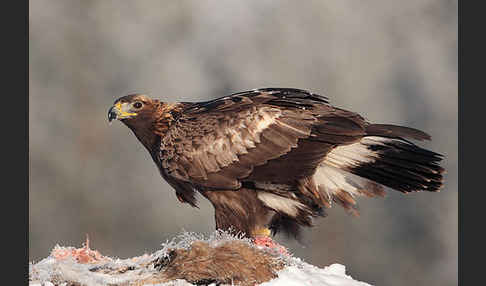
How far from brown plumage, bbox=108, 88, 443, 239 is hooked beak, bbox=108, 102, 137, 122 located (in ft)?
1.82

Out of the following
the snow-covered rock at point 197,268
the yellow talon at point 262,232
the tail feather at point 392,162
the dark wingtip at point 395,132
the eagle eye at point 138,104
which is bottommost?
the snow-covered rock at point 197,268

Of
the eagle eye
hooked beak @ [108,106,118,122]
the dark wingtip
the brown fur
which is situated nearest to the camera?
the brown fur

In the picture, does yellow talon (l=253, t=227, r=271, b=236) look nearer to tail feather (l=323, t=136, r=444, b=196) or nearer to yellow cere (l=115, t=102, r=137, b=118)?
tail feather (l=323, t=136, r=444, b=196)

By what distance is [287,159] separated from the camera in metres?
5.60

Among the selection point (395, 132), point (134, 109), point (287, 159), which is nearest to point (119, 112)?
point (134, 109)

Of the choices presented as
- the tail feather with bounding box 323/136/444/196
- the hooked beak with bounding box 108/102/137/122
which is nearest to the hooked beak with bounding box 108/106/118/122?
the hooked beak with bounding box 108/102/137/122

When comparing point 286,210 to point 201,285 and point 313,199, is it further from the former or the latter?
point 201,285

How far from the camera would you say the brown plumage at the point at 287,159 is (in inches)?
221

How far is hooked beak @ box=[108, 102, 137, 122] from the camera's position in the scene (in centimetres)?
613

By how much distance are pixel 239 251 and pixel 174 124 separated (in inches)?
69.8

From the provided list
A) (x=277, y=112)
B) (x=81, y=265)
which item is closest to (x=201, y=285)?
(x=81, y=265)

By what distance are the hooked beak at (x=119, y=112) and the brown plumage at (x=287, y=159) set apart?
555 mm

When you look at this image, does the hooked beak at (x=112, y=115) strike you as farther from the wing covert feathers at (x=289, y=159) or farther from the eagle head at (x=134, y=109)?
the wing covert feathers at (x=289, y=159)

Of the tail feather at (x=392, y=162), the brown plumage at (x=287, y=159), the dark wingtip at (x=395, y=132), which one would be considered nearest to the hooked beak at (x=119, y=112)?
the brown plumage at (x=287, y=159)
